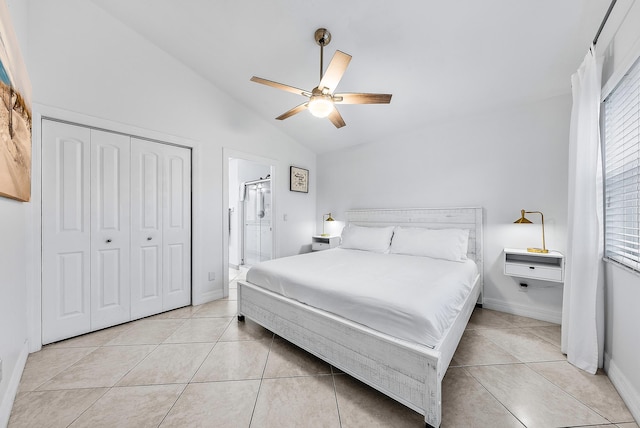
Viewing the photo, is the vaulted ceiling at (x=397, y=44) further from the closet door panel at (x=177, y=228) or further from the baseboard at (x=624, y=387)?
the baseboard at (x=624, y=387)

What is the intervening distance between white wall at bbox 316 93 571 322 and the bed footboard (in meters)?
2.20

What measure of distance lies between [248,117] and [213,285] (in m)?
2.40

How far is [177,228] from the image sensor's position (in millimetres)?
2980

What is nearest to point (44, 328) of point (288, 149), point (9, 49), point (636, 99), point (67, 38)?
point (9, 49)

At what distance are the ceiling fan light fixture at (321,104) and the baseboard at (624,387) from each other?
2.60 meters

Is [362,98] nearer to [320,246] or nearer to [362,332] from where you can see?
[362,332]

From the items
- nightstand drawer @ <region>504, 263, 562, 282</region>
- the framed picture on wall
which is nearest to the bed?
nightstand drawer @ <region>504, 263, 562, 282</region>

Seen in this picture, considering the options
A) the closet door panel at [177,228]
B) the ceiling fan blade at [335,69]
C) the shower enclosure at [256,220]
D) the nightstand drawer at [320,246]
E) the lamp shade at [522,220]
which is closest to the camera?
the ceiling fan blade at [335,69]

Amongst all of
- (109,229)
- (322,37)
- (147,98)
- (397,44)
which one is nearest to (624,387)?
(397,44)

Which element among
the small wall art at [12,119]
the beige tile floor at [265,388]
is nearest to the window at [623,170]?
the beige tile floor at [265,388]

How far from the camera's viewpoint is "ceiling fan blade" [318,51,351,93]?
5.53 feet

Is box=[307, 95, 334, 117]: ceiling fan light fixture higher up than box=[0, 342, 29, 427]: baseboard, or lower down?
higher up

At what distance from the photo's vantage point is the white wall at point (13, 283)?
1411 mm

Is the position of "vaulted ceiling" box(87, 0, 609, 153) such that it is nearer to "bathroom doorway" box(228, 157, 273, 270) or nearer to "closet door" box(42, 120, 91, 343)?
"closet door" box(42, 120, 91, 343)
